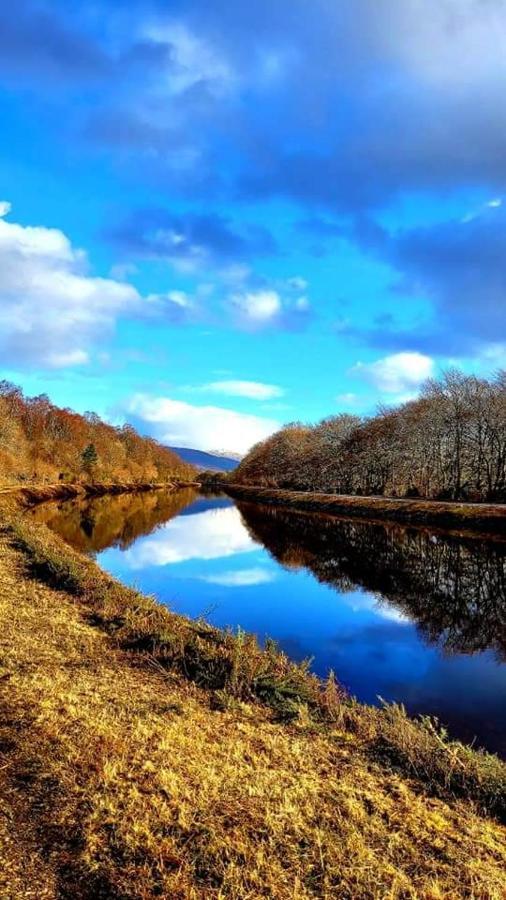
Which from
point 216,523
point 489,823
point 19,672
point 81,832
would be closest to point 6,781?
point 81,832

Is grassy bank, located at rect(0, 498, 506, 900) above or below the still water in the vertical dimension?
above

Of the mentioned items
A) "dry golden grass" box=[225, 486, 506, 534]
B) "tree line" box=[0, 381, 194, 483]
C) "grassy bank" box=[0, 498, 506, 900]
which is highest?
"tree line" box=[0, 381, 194, 483]

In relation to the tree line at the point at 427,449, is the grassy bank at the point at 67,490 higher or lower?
lower

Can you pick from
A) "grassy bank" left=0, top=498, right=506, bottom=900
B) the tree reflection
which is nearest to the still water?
the tree reflection

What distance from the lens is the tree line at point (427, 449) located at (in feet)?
214

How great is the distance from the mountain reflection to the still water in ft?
0.25

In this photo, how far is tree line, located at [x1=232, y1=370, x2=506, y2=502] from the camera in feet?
214

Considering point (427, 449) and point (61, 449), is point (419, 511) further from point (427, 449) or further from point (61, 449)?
point (61, 449)

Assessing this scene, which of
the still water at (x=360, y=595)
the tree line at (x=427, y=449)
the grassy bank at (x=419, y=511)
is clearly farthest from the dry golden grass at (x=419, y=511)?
the tree line at (x=427, y=449)

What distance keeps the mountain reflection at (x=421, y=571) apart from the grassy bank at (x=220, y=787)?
356 inches

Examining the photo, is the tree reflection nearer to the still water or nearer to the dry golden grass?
the still water

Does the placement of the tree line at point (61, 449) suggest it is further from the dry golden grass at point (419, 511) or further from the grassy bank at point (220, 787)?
the grassy bank at point (220, 787)

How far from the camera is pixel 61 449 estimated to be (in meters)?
106

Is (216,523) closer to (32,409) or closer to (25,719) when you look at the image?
(25,719)
